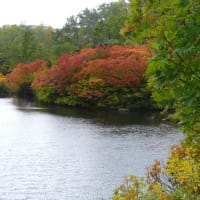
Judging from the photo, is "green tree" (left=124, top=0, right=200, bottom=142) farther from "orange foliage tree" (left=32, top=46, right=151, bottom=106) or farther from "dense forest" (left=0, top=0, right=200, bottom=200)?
"orange foliage tree" (left=32, top=46, right=151, bottom=106)

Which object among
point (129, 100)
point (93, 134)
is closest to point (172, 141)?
point (93, 134)

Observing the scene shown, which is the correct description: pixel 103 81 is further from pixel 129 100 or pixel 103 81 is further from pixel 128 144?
pixel 128 144

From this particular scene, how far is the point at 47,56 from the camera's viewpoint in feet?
201

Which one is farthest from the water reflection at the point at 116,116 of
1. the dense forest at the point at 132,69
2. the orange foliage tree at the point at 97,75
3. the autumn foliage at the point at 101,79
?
the orange foliage tree at the point at 97,75

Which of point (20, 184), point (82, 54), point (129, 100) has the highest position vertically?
point (82, 54)

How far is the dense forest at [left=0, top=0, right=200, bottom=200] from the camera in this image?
12.2 feet

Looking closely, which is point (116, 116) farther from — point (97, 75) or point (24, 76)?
point (24, 76)

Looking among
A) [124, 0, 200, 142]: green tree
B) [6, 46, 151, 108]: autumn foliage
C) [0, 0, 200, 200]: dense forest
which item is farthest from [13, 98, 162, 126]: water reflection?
[124, 0, 200, 142]: green tree

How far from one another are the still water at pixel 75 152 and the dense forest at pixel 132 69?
2.18 metres

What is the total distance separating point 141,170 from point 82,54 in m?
28.4

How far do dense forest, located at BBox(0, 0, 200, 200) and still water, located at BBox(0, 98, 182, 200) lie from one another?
2178mm

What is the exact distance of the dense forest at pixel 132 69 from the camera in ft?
12.2

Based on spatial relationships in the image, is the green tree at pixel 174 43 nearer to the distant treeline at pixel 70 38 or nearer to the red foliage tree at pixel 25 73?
the distant treeline at pixel 70 38

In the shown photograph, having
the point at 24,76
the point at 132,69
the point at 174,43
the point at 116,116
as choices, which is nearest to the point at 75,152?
the point at 116,116
